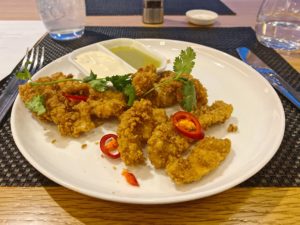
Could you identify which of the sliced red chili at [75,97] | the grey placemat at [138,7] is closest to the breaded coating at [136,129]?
the sliced red chili at [75,97]

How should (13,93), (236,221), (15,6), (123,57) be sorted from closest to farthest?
(236,221) < (13,93) < (123,57) < (15,6)

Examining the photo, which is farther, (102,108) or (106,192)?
(102,108)

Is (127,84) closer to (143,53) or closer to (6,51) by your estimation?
(143,53)

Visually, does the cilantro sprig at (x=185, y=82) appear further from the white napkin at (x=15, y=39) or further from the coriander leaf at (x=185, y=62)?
the white napkin at (x=15, y=39)

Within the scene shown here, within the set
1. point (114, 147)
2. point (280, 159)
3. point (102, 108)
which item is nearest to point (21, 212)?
point (114, 147)

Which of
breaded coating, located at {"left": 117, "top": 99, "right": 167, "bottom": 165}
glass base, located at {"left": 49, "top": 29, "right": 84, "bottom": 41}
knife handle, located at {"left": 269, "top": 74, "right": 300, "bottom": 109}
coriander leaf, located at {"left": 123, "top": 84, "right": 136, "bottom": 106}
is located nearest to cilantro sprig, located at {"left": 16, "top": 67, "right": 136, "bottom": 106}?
coriander leaf, located at {"left": 123, "top": 84, "right": 136, "bottom": 106}

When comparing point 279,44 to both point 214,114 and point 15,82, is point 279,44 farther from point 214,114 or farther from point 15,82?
point 15,82
